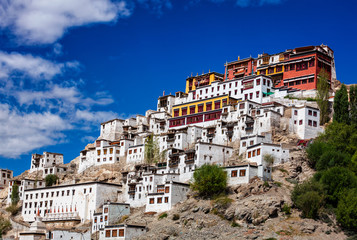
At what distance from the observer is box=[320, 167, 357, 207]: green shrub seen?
67000mm

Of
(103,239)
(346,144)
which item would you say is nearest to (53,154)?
(103,239)

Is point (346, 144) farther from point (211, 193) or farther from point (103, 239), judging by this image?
point (103, 239)

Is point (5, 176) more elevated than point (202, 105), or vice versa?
point (202, 105)

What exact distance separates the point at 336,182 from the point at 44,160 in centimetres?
6376

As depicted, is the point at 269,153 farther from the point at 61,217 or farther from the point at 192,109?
the point at 61,217

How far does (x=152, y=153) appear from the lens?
95.2 m

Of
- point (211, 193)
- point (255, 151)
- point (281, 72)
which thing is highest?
point (281, 72)

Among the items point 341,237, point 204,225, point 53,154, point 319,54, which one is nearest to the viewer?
point 341,237

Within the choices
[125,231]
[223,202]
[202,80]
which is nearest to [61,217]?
[125,231]

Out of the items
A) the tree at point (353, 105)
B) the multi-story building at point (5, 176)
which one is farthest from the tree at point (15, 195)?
the tree at point (353, 105)

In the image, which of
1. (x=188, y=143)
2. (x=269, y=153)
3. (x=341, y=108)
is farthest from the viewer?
(x=188, y=143)

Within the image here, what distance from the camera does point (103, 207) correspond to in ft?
263

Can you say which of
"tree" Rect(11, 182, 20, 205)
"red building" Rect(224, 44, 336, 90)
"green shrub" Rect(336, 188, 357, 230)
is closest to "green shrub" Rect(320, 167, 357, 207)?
"green shrub" Rect(336, 188, 357, 230)

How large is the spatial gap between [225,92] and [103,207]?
34074 mm
